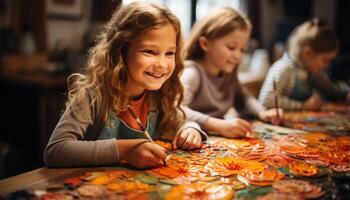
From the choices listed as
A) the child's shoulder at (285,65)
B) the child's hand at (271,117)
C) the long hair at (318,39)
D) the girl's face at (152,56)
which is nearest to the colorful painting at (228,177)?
the girl's face at (152,56)

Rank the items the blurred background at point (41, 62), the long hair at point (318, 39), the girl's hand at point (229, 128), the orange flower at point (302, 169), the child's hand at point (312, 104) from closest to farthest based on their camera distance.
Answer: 1. the orange flower at point (302, 169)
2. the girl's hand at point (229, 128)
3. the child's hand at point (312, 104)
4. the long hair at point (318, 39)
5. the blurred background at point (41, 62)

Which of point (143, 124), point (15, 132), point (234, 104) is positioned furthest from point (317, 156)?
point (15, 132)

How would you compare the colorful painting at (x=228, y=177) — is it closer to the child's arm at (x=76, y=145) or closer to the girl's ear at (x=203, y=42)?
the child's arm at (x=76, y=145)

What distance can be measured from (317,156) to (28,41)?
2631mm

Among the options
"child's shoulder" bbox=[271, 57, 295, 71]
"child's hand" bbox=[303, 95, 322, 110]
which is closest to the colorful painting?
"child's hand" bbox=[303, 95, 322, 110]

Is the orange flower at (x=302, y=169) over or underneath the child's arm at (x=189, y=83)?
underneath

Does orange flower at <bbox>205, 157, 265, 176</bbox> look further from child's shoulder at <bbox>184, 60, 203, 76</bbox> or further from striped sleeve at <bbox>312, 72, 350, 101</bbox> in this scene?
striped sleeve at <bbox>312, 72, 350, 101</bbox>

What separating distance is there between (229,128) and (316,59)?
2.90 ft

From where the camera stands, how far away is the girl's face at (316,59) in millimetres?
1881

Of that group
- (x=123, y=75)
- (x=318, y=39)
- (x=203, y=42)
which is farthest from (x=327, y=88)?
(x=123, y=75)

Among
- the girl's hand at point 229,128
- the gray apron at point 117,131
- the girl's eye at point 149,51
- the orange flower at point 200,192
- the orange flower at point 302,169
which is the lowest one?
the orange flower at point 302,169

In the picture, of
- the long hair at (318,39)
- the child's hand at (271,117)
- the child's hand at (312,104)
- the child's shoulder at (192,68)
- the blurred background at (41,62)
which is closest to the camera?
the child's hand at (271,117)

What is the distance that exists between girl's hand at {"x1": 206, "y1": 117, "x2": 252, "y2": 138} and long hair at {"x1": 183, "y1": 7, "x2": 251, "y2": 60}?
41 cm

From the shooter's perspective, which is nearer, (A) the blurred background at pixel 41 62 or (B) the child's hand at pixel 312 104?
(B) the child's hand at pixel 312 104
